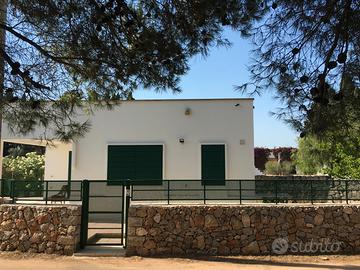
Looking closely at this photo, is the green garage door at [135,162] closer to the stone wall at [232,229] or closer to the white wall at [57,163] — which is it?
the white wall at [57,163]

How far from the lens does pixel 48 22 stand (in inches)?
287

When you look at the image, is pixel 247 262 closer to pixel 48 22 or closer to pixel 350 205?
pixel 350 205

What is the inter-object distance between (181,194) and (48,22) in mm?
7320

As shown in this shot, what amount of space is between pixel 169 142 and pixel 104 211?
5499mm

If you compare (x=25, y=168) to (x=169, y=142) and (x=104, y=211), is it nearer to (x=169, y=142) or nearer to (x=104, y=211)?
(x=169, y=142)

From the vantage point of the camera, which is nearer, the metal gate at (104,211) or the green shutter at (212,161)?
the metal gate at (104,211)

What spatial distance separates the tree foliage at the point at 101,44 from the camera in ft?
23.3

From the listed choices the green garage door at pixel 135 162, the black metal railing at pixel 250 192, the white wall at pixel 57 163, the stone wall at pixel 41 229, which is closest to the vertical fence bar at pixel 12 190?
the stone wall at pixel 41 229

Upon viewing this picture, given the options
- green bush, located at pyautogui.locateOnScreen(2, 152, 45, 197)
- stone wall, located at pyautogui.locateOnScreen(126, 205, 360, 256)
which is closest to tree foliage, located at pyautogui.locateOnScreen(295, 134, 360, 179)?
stone wall, located at pyautogui.locateOnScreen(126, 205, 360, 256)

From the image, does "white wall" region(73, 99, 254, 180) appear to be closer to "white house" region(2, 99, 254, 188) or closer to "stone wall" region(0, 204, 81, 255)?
"white house" region(2, 99, 254, 188)

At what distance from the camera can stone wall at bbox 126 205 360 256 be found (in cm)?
1265

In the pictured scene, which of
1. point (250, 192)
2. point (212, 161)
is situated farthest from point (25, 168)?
point (250, 192)

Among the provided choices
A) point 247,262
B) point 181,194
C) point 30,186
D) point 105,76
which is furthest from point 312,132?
point 30,186

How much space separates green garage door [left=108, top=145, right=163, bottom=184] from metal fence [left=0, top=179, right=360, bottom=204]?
159 inches
